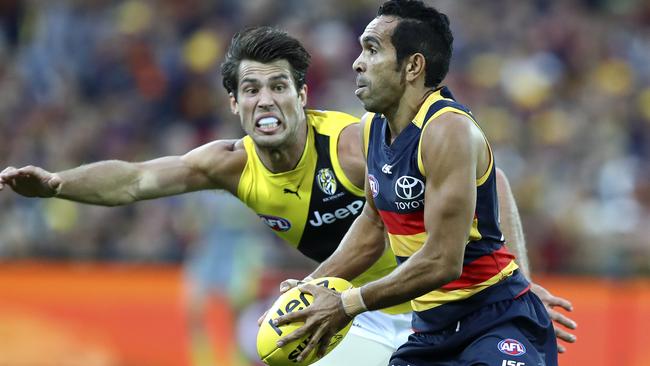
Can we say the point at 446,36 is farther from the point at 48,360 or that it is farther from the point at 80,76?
the point at 80,76

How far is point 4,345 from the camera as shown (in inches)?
465

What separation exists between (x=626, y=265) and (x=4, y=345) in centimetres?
612

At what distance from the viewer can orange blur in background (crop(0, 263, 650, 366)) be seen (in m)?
11.5

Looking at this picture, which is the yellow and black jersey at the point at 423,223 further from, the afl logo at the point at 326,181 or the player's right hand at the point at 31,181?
the player's right hand at the point at 31,181

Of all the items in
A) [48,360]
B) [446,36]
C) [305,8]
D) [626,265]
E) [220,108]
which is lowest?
[626,265]

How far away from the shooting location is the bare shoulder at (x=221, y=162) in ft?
22.9

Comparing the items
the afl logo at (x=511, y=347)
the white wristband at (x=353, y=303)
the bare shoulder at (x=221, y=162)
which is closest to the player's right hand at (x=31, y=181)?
the bare shoulder at (x=221, y=162)

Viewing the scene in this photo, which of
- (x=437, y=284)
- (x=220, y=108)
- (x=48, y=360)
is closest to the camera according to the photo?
(x=437, y=284)

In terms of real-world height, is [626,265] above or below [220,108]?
below

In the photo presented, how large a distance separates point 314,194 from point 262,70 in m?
0.78

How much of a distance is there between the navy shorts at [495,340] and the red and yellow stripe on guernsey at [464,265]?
12cm

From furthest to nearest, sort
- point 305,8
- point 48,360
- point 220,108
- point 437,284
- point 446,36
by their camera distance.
Result: 1. point 305,8
2. point 220,108
3. point 48,360
4. point 446,36
5. point 437,284

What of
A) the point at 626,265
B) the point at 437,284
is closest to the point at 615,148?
the point at 626,265

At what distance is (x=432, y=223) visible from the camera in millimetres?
5445
